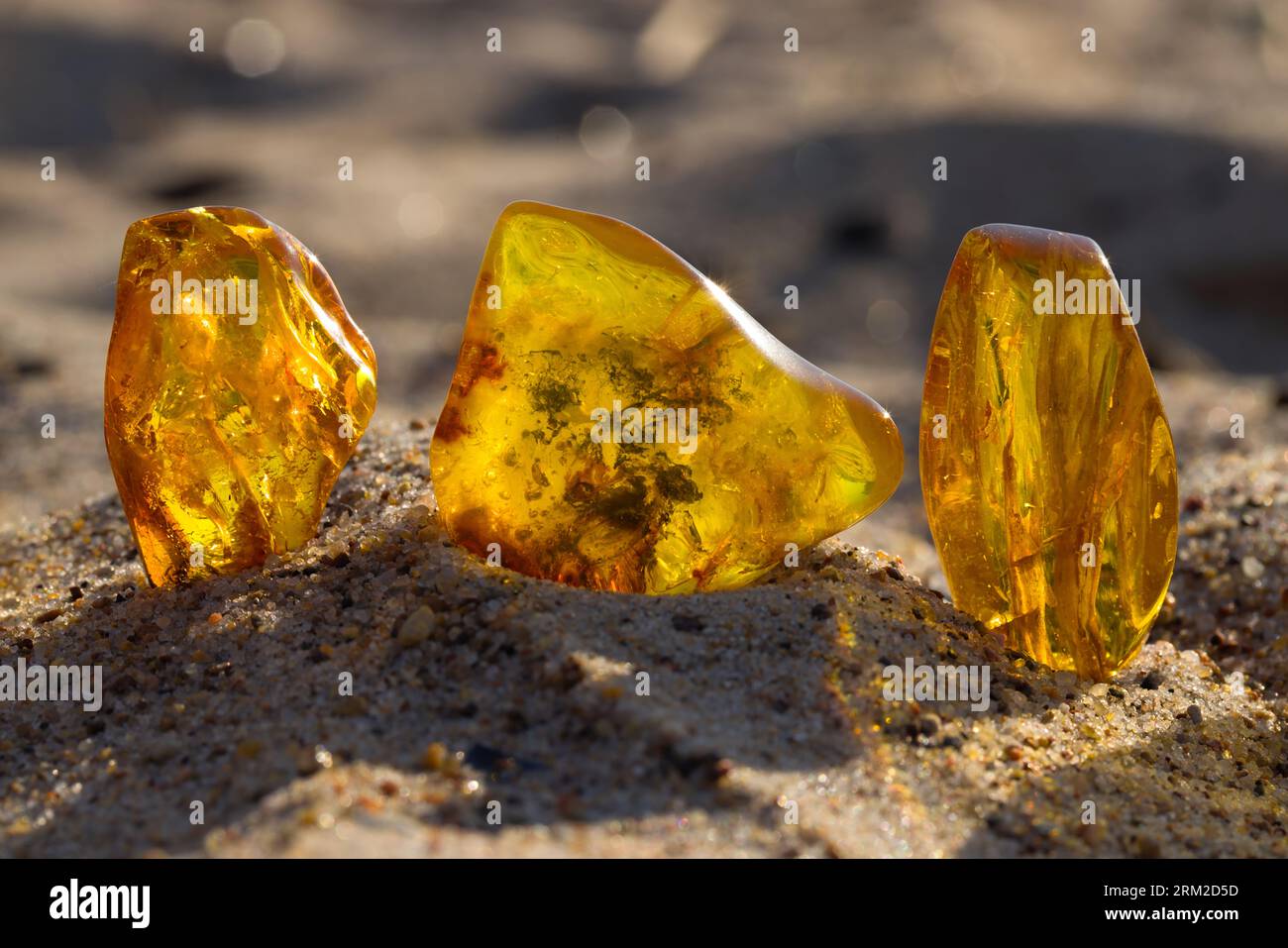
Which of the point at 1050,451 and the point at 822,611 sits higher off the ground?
the point at 1050,451

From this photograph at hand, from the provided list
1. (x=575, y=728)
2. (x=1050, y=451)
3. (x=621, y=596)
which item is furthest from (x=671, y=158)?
(x=575, y=728)

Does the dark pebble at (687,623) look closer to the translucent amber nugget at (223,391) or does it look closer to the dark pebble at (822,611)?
the dark pebble at (822,611)

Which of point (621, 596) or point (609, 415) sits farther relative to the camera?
point (609, 415)

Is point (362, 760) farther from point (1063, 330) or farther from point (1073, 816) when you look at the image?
point (1063, 330)

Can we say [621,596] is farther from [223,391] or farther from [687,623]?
[223,391]

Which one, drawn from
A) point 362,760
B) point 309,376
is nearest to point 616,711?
point 362,760
